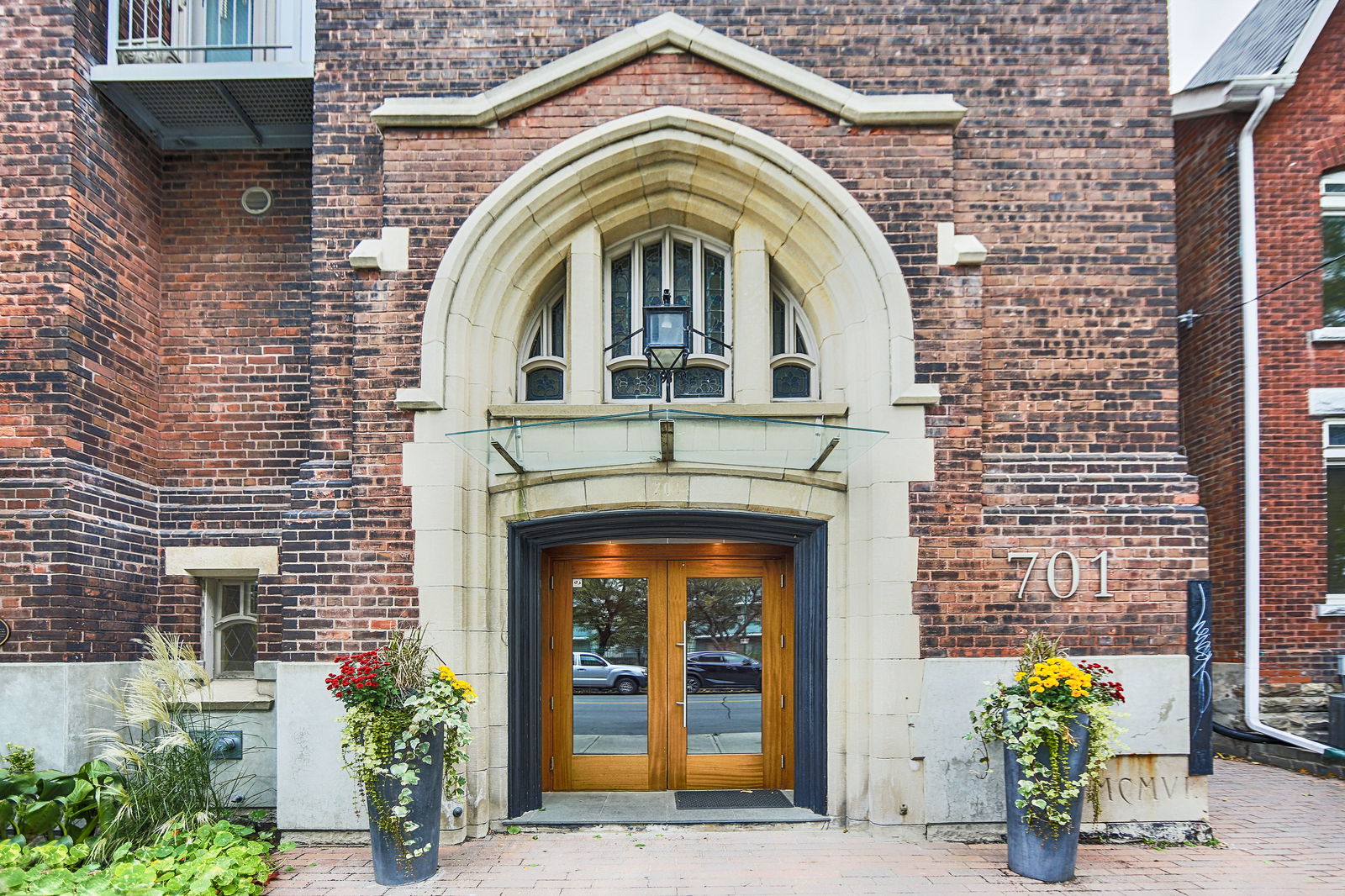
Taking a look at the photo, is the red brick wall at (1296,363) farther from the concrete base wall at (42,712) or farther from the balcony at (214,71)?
the concrete base wall at (42,712)

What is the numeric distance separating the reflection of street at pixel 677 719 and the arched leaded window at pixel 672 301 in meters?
2.54

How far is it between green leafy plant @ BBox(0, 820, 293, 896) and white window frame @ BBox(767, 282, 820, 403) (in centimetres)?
503

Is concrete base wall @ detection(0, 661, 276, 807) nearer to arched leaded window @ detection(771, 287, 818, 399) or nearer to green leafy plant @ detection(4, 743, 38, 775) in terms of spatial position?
green leafy plant @ detection(4, 743, 38, 775)

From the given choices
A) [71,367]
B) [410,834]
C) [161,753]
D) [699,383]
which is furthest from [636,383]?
[161,753]

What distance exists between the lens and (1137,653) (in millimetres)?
7309

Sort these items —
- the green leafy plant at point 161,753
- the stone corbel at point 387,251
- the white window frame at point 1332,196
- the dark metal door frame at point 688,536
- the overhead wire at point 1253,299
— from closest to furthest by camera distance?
1. the green leafy plant at point 161,753
2. the stone corbel at point 387,251
3. the dark metal door frame at point 688,536
4. the overhead wire at point 1253,299
5. the white window frame at point 1332,196

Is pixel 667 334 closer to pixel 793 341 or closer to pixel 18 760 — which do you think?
pixel 793 341

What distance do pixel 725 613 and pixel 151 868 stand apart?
447cm

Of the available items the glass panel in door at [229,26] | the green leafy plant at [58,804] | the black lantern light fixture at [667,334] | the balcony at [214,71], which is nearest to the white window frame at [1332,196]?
the black lantern light fixture at [667,334]

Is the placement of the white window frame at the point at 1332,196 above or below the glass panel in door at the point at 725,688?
above

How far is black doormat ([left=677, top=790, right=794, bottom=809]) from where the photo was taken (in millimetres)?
7815

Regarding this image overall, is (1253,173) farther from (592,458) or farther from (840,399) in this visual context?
(592,458)

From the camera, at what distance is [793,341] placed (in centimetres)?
819

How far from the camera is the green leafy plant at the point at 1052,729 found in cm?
632
